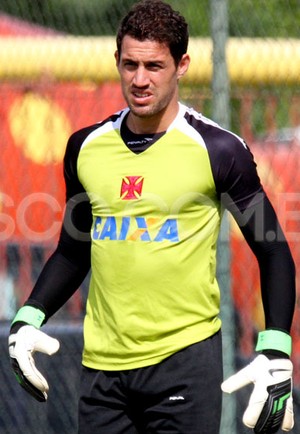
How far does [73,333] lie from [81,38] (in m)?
1.38

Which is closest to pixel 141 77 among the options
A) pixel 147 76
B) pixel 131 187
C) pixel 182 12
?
pixel 147 76

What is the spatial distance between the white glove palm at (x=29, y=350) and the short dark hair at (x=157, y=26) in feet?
3.09

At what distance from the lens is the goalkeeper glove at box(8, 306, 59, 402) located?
11.0ft

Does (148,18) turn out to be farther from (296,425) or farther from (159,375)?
(296,425)

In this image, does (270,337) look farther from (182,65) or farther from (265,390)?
(182,65)

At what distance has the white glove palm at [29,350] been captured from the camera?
3361 mm

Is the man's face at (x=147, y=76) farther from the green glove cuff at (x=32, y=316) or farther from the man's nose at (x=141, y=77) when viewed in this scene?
the green glove cuff at (x=32, y=316)

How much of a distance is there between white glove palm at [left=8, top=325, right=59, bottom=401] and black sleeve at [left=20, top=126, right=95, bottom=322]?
0.13 meters

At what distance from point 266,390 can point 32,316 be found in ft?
2.70

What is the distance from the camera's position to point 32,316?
11.3 feet

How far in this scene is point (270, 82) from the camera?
4.66m

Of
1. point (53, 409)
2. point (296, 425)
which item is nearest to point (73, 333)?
point (53, 409)

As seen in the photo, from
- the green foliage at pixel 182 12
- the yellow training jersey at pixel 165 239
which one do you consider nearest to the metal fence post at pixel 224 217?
the green foliage at pixel 182 12

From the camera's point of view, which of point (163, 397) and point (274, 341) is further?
point (163, 397)
